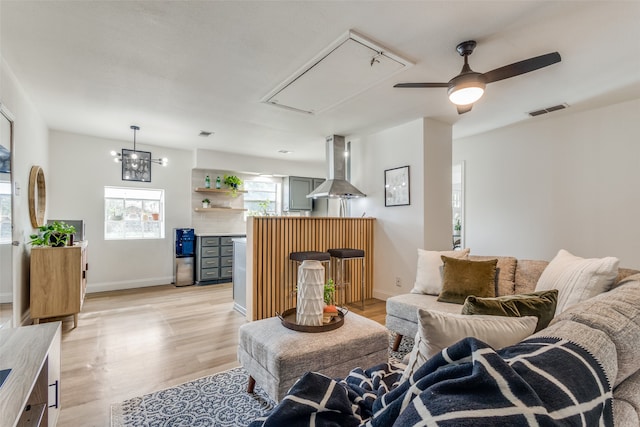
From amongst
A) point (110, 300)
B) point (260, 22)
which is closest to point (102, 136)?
point (110, 300)

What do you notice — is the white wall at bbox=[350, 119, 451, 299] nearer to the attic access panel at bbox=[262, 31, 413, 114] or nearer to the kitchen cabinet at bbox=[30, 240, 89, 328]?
the attic access panel at bbox=[262, 31, 413, 114]

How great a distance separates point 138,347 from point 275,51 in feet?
9.53

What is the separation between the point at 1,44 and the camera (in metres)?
2.29

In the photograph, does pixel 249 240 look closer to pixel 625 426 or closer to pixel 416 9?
pixel 416 9

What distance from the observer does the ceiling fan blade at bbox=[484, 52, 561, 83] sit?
192 cm

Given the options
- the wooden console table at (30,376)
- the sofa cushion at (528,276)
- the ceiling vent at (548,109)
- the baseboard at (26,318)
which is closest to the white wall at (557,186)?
the ceiling vent at (548,109)

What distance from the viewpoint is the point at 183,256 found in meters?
5.54

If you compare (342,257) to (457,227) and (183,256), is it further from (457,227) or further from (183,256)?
(183,256)

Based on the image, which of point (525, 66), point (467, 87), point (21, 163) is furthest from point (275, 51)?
point (21, 163)

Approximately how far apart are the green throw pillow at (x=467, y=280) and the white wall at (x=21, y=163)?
13.0ft

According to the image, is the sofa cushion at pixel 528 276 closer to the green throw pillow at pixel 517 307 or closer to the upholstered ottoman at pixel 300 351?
the upholstered ottoman at pixel 300 351

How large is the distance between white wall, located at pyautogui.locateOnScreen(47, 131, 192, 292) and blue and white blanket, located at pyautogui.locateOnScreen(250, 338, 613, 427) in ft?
17.9

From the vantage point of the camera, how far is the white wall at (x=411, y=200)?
4.03 m

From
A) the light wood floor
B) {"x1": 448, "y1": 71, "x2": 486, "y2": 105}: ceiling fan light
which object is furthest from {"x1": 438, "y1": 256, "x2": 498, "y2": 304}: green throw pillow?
{"x1": 448, "y1": 71, "x2": 486, "y2": 105}: ceiling fan light
